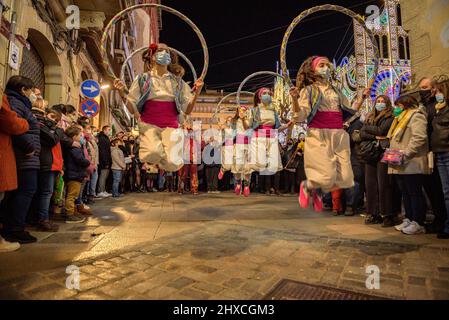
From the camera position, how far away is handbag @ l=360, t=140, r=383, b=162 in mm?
5191

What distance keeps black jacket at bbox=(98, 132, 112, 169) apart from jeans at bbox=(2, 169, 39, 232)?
16.8 feet

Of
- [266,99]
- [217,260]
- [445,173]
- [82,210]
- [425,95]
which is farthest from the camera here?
[266,99]

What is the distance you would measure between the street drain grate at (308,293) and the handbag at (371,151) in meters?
3.57

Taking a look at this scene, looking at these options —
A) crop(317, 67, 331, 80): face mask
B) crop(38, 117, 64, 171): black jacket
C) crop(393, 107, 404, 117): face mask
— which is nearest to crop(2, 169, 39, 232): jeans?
crop(38, 117, 64, 171): black jacket

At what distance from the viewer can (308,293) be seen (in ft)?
7.37

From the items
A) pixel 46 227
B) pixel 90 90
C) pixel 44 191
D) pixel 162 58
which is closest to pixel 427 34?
pixel 162 58

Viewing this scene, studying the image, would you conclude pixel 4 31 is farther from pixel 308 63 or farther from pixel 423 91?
pixel 423 91

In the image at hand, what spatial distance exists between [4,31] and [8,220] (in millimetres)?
4747

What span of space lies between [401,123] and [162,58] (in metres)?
3.78

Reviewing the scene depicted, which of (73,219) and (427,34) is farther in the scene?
(427,34)

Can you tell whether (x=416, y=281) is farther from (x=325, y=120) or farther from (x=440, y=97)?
(x=440, y=97)

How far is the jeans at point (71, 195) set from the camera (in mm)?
5445

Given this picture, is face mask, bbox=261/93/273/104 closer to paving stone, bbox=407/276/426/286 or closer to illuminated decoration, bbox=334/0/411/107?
paving stone, bbox=407/276/426/286

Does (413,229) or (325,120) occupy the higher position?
(325,120)
